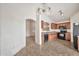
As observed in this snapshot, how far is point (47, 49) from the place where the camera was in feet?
6.35

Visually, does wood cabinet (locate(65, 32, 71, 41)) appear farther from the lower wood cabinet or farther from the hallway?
the lower wood cabinet

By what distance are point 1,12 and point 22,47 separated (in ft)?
2.54

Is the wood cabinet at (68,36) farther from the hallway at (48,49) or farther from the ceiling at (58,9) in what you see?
the ceiling at (58,9)

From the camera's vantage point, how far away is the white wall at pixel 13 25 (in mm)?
1948

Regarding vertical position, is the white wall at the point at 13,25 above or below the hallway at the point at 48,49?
above

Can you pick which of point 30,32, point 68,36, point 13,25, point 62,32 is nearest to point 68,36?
point 68,36

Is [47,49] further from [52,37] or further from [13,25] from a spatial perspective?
[13,25]

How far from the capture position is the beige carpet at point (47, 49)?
6.31 ft

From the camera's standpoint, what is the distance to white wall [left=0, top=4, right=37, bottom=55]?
6.39 feet

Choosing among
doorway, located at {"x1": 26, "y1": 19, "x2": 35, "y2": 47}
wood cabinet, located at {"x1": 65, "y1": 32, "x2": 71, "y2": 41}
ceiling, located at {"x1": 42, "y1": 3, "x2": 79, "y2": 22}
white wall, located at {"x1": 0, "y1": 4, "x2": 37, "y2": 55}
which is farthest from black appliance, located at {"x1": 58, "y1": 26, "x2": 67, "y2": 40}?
white wall, located at {"x1": 0, "y1": 4, "x2": 37, "y2": 55}

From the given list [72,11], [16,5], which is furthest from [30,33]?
[72,11]

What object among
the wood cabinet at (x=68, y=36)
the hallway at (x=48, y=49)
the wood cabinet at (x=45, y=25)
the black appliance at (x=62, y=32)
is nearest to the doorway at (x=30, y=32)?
the hallway at (x=48, y=49)

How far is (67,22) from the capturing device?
190cm

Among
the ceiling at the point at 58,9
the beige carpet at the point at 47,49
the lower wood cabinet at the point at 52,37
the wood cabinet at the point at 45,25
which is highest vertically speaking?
the ceiling at the point at 58,9
